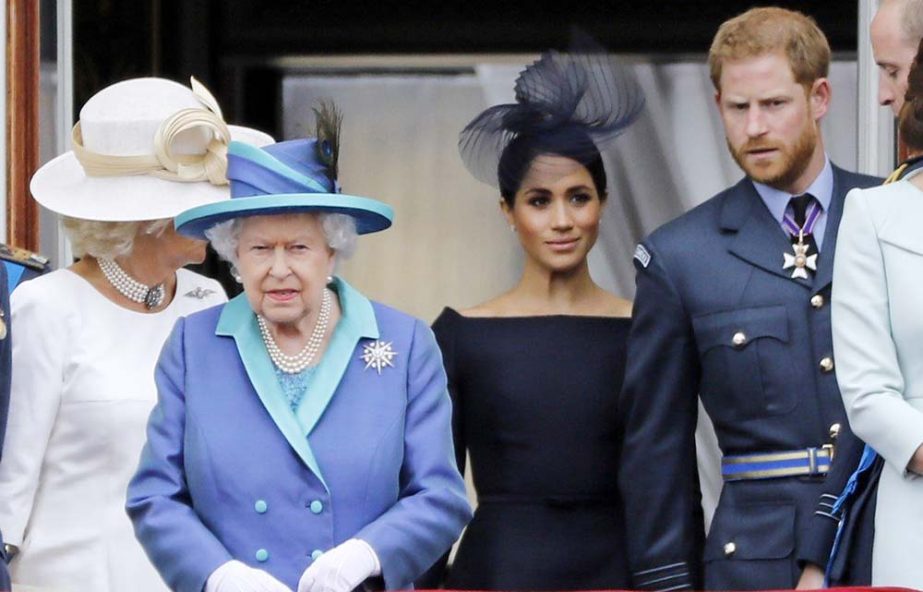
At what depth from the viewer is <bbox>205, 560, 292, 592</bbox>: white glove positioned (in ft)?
12.2

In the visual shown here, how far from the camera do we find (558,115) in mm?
5051

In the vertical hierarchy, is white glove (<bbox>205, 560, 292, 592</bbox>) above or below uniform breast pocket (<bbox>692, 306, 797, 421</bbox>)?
below

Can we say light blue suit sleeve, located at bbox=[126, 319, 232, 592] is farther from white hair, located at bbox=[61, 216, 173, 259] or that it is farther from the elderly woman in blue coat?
white hair, located at bbox=[61, 216, 173, 259]

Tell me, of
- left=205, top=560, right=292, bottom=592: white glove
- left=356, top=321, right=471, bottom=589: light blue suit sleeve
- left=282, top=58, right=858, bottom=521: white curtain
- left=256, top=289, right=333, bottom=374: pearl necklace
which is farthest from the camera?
left=282, top=58, right=858, bottom=521: white curtain

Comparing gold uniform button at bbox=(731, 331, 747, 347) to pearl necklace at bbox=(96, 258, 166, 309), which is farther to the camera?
pearl necklace at bbox=(96, 258, 166, 309)

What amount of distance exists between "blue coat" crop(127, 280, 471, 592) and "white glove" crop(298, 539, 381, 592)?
1.4 inches

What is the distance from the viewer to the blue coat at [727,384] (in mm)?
4449

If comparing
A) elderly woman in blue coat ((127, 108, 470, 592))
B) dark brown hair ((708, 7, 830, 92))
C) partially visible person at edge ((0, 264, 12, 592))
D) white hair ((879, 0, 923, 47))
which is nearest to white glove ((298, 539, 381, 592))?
elderly woman in blue coat ((127, 108, 470, 592))

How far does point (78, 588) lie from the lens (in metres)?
4.59

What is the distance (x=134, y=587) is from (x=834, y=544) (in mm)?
1358

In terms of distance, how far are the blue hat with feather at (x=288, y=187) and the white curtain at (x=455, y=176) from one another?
2.64 metres

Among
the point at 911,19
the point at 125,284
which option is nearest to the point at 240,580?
the point at 125,284

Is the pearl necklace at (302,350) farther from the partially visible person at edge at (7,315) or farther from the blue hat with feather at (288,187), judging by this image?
the partially visible person at edge at (7,315)

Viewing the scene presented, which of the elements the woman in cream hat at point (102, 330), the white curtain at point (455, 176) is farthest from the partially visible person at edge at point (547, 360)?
the white curtain at point (455, 176)
